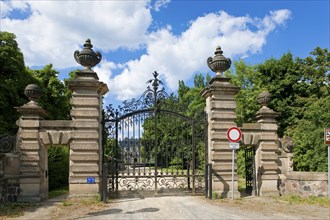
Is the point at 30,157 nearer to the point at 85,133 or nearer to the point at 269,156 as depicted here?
the point at 85,133

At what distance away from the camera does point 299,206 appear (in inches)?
361

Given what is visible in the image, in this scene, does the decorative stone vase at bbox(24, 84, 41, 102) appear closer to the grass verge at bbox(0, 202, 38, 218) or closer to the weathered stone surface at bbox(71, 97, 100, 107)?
the weathered stone surface at bbox(71, 97, 100, 107)

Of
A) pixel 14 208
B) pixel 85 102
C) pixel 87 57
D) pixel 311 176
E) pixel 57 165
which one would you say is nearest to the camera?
pixel 14 208

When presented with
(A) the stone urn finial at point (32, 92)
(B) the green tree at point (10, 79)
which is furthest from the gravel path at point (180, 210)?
(B) the green tree at point (10, 79)

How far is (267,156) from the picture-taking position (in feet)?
36.8

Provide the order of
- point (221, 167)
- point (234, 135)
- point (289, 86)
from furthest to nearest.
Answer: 1. point (289, 86)
2. point (221, 167)
3. point (234, 135)

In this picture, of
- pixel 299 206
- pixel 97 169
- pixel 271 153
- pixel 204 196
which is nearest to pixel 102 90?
pixel 97 169

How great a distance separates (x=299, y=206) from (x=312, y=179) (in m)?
1.94

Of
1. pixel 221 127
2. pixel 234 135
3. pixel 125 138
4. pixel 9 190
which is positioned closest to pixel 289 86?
pixel 221 127

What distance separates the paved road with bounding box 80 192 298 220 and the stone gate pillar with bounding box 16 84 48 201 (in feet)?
8.86

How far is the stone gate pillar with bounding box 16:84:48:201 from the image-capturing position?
1011cm

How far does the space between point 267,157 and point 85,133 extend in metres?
6.70

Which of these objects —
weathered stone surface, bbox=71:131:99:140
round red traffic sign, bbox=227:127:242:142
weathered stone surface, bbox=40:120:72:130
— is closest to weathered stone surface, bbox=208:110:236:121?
round red traffic sign, bbox=227:127:242:142

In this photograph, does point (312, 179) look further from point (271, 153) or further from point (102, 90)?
point (102, 90)
